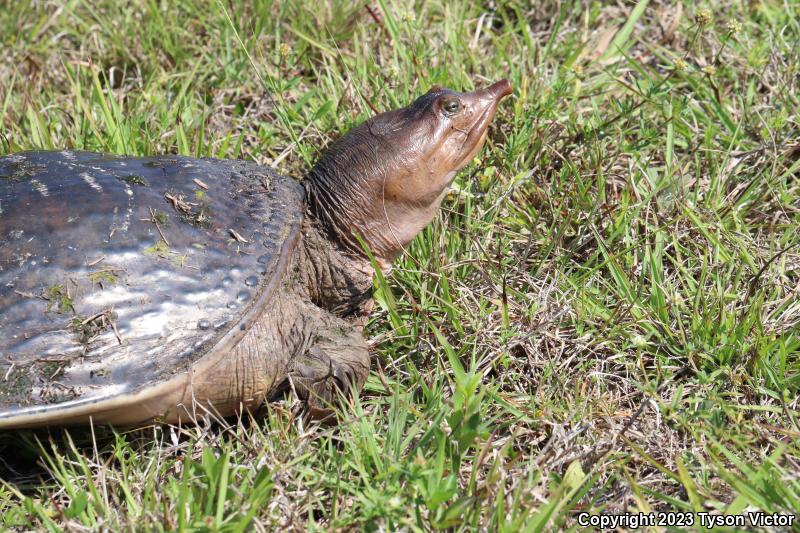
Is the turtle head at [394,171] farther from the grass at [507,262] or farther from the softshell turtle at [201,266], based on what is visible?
the grass at [507,262]

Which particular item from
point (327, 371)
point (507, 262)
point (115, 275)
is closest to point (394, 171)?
point (507, 262)

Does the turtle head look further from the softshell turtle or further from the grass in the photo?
the grass

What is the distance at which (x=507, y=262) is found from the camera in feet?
10.5

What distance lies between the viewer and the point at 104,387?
2324 mm

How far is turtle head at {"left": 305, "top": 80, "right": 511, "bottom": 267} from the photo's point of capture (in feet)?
9.74

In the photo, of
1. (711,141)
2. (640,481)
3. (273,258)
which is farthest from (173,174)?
(711,141)

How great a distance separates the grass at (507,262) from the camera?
2311 millimetres

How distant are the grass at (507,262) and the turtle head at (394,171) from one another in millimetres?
228

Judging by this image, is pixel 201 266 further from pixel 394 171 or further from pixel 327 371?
pixel 394 171

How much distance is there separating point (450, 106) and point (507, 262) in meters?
0.69

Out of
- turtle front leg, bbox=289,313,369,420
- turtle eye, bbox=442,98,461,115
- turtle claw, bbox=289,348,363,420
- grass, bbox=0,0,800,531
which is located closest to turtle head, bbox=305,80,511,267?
turtle eye, bbox=442,98,461,115

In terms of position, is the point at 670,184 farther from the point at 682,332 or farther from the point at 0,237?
the point at 0,237

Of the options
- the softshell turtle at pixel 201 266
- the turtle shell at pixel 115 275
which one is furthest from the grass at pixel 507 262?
the turtle shell at pixel 115 275

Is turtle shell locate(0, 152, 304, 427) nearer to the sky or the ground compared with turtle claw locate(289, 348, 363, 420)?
nearer to the sky
